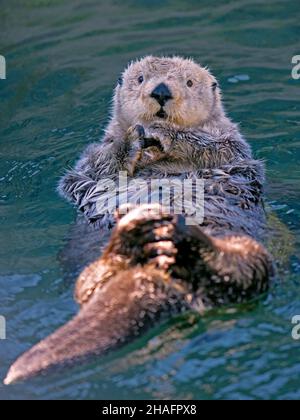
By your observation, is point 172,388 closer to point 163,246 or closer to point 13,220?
point 163,246

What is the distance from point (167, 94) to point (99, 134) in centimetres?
152

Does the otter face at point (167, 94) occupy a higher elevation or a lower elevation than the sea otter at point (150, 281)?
higher

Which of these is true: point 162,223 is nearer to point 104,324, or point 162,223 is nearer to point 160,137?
point 104,324

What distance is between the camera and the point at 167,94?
16.0 ft

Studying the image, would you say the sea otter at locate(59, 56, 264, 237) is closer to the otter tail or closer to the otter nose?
the otter nose

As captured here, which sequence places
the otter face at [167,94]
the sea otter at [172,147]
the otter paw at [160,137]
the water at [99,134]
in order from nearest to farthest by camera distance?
the water at [99,134], the sea otter at [172,147], the otter paw at [160,137], the otter face at [167,94]

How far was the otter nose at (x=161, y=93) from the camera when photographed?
4.86m

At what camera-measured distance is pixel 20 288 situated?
14.0 feet

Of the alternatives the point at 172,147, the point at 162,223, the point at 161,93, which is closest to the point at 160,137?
the point at 172,147

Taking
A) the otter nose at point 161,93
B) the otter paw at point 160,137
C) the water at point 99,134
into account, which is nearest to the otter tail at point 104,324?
the water at point 99,134

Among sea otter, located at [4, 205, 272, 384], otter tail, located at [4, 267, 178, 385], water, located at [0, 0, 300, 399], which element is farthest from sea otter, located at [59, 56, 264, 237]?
otter tail, located at [4, 267, 178, 385]

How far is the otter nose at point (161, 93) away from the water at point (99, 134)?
851mm

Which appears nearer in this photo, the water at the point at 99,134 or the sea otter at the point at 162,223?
the sea otter at the point at 162,223

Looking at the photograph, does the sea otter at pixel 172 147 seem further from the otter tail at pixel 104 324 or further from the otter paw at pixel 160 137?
the otter tail at pixel 104 324
